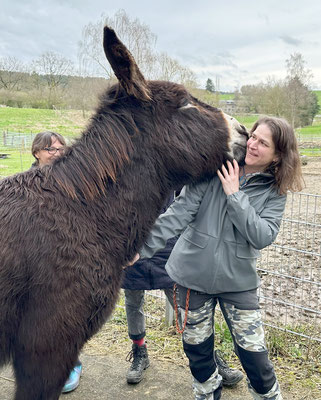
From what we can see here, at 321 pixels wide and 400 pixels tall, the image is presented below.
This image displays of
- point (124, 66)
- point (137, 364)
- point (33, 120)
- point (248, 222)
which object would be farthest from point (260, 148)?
point (33, 120)

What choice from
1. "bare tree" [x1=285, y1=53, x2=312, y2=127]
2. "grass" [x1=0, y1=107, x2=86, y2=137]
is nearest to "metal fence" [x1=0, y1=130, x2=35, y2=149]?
"grass" [x1=0, y1=107, x2=86, y2=137]

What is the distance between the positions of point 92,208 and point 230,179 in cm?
93

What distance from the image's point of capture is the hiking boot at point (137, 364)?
3.42m

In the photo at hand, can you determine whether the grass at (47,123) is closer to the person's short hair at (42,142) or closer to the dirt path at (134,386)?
the person's short hair at (42,142)

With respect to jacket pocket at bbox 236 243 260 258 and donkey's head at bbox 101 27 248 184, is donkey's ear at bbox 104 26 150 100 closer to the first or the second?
donkey's head at bbox 101 27 248 184

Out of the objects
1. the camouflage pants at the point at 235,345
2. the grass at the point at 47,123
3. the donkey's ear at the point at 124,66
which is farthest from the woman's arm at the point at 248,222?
the grass at the point at 47,123

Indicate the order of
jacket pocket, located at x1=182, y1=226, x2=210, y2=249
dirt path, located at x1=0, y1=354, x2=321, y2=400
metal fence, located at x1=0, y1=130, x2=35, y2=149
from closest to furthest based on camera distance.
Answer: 1. jacket pocket, located at x1=182, y1=226, x2=210, y2=249
2. dirt path, located at x1=0, y1=354, x2=321, y2=400
3. metal fence, located at x1=0, y1=130, x2=35, y2=149

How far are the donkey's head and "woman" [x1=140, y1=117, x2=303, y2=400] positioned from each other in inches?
6.3

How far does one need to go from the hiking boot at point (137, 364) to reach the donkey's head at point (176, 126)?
207 cm

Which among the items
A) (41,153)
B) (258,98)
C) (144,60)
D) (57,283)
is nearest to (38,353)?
(57,283)

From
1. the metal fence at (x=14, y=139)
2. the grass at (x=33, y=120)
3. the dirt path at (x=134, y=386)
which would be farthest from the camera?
the grass at (x=33, y=120)

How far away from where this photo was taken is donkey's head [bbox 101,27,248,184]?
229 cm

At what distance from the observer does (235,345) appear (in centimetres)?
259

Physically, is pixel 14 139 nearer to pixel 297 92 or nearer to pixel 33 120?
pixel 33 120
